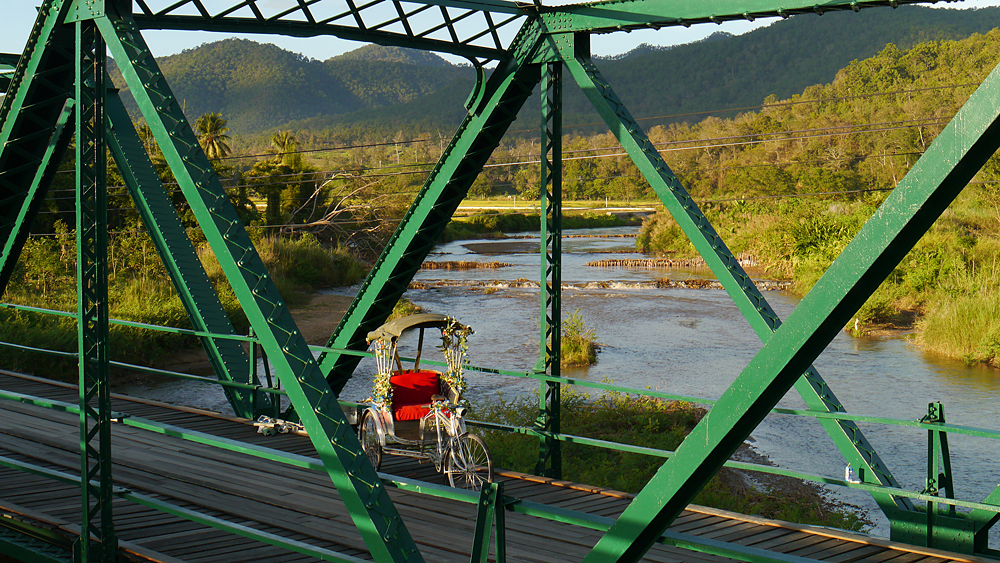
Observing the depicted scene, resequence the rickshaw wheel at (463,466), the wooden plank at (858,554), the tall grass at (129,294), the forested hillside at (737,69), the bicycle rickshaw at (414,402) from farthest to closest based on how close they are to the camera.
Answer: the forested hillside at (737,69)
the tall grass at (129,294)
the bicycle rickshaw at (414,402)
the rickshaw wheel at (463,466)
the wooden plank at (858,554)

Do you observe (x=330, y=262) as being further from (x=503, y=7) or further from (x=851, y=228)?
(x=503, y=7)

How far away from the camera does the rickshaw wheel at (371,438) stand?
23.6 ft

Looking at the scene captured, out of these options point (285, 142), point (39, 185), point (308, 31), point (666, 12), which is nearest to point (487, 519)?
point (666, 12)

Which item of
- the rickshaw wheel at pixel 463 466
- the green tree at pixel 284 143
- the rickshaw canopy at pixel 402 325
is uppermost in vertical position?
the green tree at pixel 284 143

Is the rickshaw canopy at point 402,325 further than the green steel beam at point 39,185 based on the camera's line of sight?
Yes

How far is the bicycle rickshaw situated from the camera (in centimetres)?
699

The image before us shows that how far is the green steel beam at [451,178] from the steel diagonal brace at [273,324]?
2.53 meters

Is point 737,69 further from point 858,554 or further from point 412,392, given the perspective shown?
point 858,554

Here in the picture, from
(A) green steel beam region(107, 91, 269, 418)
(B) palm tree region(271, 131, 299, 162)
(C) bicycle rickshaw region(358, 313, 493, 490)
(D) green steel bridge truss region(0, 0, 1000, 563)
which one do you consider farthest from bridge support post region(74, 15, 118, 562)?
(B) palm tree region(271, 131, 299, 162)

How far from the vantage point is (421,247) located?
688 centimetres

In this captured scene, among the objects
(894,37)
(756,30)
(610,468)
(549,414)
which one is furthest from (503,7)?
(756,30)

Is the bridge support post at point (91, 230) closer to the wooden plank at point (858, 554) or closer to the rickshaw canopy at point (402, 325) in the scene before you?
the rickshaw canopy at point (402, 325)

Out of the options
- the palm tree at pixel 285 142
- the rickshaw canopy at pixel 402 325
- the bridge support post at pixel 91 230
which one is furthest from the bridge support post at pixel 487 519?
the palm tree at pixel 285 142

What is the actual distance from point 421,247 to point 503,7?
6.53 ft
